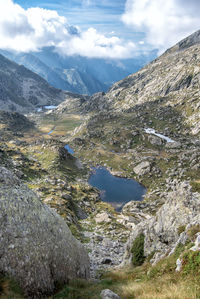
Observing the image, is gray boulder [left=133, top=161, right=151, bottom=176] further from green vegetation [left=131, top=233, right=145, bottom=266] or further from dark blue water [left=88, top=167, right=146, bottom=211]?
green vegetation [left=131, top=233, right=145, bottom=266]

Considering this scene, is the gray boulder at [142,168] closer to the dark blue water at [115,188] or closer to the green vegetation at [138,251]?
the dark blue water at [115,188]

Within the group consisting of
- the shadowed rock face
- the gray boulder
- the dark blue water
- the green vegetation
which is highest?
the gray boulder

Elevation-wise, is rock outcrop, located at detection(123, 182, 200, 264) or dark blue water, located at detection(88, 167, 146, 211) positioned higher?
dark blue water, located at detection(88, 167, 146, 211)

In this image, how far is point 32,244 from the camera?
17469 millimetres

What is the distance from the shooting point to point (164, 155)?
598ft

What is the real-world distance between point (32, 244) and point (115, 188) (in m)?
131

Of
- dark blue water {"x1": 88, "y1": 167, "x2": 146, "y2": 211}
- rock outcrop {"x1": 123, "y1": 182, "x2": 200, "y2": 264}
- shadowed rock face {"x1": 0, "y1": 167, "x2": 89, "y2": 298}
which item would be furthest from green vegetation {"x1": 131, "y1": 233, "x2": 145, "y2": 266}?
dark blue water {"x1": 88, "y1": 167, "x2": 146, "y2": 211}

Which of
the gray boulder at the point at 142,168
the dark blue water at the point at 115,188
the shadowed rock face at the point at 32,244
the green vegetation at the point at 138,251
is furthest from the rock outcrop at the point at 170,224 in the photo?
the gray boulder at the point at 142,168

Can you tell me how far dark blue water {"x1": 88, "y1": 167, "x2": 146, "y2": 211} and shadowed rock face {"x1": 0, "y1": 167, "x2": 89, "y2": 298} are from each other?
9704 cm

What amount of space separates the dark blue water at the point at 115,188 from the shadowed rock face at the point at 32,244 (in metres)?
97.0

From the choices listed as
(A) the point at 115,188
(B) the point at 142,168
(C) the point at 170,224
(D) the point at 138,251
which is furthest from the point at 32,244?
(B) the point at 142,168

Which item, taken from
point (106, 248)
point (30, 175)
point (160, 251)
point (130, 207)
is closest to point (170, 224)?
point (160, 251)

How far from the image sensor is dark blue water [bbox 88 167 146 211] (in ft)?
423

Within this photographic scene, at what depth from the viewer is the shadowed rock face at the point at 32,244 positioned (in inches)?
626
